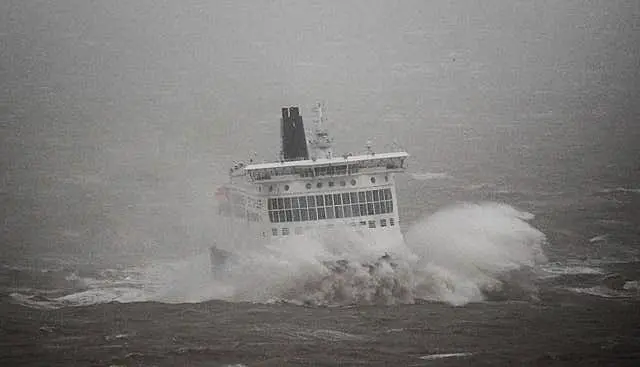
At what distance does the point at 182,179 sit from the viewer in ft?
175

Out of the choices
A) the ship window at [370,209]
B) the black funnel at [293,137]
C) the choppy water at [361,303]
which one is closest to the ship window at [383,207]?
the ship window at [370,209]

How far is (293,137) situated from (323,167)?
2.93 metres

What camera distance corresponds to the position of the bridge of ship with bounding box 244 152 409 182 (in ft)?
122

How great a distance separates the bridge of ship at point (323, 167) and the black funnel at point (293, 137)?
1998 mm

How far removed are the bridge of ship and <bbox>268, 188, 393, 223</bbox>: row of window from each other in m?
0.63

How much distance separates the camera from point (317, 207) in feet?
122

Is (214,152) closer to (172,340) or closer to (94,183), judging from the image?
(94,183)

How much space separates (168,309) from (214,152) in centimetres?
1988

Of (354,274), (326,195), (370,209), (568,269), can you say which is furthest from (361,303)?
(568,269)

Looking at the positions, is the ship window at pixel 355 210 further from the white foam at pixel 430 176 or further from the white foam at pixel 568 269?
the white foam at pixel 430 176

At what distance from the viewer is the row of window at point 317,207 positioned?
37125 millimetres

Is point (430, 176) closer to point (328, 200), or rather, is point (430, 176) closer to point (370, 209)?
point (370, 209)

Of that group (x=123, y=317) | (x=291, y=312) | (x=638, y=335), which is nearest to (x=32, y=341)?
(x=123, y=317)

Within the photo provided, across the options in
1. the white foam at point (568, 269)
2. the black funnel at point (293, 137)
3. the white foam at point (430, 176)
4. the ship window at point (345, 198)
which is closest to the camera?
the ship window at point (345, 198)
